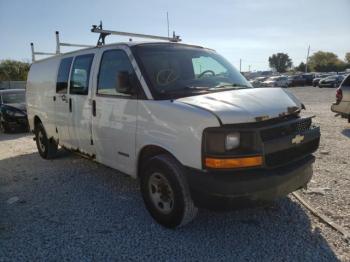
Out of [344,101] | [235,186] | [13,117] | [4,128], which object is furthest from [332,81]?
[235,186]

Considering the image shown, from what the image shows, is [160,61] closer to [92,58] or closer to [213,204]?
[92,58]

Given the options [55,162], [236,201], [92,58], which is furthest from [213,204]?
[55,162]

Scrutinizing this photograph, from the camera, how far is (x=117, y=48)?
4.09 meters

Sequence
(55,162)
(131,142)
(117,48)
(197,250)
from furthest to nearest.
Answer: (55,162) < (117,48) < (131,142) < (197,250)

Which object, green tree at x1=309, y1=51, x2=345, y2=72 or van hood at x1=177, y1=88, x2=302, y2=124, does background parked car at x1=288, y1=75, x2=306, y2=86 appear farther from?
green tree at x1=309, y1=51, x2=345, y2=72

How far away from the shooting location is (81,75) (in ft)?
15.8

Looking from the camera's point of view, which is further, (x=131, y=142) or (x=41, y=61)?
(x=41, y=61)

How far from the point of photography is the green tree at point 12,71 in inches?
1718

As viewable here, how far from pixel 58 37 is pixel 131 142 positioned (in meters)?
3.96

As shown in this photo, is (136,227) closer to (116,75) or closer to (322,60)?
(116,75)

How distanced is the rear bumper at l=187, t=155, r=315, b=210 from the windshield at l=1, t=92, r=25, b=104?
35.6 ft

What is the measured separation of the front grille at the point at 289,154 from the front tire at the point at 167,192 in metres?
0.86

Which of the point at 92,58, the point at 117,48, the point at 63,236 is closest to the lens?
the point at 63,236

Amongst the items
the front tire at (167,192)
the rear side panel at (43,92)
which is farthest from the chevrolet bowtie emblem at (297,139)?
the rear side panel at (43,92)
